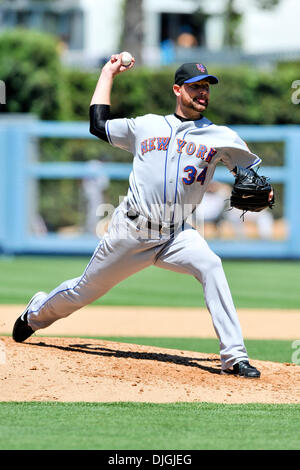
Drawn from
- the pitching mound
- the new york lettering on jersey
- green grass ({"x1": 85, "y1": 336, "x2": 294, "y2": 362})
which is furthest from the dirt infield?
the new york lettering on jersey

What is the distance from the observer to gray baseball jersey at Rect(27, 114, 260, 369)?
574cm

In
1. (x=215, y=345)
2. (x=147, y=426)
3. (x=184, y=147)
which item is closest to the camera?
(x=147, y=426)

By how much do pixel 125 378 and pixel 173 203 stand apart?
112 cm

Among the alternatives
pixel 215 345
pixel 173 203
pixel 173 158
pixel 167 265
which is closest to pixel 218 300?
pixel 167 265

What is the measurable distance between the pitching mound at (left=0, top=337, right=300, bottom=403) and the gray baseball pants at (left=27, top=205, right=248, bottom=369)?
280 mm

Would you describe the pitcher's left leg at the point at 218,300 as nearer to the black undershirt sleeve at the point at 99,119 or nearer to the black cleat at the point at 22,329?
the black undershirt sleeve at the point at 99,119

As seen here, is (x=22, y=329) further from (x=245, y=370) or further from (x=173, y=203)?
(x=245, y=370)

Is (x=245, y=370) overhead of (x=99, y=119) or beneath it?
beneath

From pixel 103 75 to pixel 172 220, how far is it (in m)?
1.04

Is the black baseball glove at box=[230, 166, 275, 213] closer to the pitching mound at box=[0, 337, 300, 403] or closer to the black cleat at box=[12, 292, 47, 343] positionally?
the pitching mound at box=[0, 337, 300, 403]

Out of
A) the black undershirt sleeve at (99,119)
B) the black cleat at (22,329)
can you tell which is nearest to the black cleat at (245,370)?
the black cleat at (22,329)

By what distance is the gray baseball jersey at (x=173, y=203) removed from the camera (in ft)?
18.8

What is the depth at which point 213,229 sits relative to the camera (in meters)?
16.1

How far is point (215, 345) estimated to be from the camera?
7680 mm
